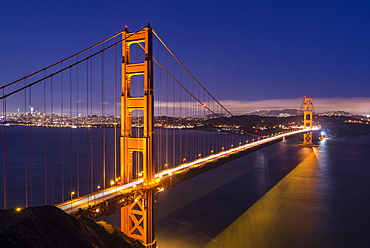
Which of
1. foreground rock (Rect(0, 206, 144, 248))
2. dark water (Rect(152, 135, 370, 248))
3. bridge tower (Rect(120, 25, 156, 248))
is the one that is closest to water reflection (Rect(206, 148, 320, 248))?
dark water (Rect(152, 135, 370, 248))

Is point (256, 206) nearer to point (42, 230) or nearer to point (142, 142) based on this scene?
point (142, 142)

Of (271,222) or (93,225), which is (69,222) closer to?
(93,225)

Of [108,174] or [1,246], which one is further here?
[108,174]

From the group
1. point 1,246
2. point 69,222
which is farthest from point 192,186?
point 1,246

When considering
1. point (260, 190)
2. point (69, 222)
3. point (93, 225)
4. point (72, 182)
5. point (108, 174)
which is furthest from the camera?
point (108, 174)

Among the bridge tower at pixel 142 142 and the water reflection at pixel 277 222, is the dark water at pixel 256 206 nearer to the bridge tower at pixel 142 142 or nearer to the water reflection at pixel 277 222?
the water reflection at pixel 277 222

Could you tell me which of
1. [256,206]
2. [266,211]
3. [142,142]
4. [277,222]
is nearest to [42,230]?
[142,142]

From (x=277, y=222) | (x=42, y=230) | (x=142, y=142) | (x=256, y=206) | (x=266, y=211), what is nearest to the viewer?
(x=42, y=230)
